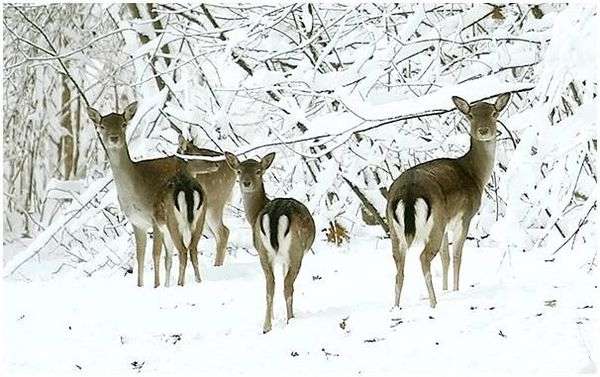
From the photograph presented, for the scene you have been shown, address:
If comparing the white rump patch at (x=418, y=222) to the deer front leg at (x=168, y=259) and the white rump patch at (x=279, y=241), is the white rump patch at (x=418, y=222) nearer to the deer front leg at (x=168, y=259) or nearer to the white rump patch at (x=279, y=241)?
the white rump patch at (x=279, y=241)

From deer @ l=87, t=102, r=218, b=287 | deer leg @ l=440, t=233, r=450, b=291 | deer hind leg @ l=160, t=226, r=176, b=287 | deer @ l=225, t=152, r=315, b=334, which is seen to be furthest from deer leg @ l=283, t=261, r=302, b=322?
deer @ l=87, t=102, r=218, b=287

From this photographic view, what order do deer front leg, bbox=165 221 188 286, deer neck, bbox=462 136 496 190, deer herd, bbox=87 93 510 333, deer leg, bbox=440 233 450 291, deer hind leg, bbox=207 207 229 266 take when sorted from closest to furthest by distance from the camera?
deer herd, bbox=87 93 510 333 → deer leg, bbox=440 233 450 291 → deer neck, bbox=462 136 496 190 → deer front leg, bbox=165 221 188 286 → deer hind leg, bbox=207 207 229 266

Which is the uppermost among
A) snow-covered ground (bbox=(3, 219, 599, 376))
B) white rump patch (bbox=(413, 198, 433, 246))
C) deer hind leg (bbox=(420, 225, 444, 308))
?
white rump patch (bbox=(413, 198, 433, 246))

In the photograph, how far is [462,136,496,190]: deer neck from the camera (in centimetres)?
747

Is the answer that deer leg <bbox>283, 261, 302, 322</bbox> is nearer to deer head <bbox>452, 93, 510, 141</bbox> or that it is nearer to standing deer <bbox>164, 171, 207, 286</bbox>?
deer head <bbox>452, 93, 510, 141</bbox>

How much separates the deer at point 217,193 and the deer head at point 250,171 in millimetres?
1623

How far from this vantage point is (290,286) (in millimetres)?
6469

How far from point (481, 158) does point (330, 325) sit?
6.54 ft

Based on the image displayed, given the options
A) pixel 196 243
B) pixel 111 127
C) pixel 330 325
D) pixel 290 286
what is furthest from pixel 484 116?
pixel 111 127

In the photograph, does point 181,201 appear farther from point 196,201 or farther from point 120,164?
point 120,164

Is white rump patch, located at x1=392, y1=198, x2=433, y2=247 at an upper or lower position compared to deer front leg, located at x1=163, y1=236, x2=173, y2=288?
upper

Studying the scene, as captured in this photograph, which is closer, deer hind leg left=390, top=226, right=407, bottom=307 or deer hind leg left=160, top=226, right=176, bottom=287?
deer hind leg left=390, top=226, right=407, bottom=307

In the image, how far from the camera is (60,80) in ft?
54.0

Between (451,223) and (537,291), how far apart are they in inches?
28.3
